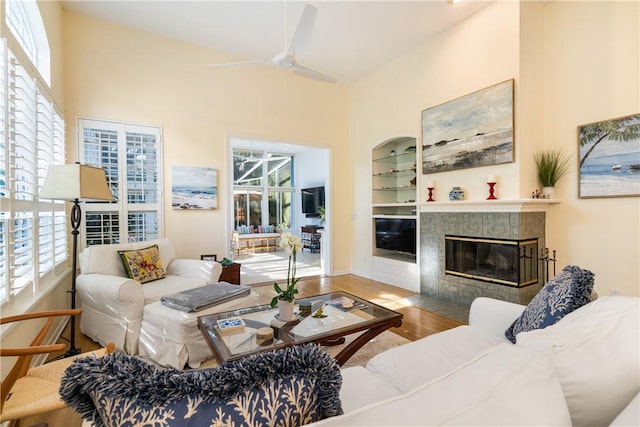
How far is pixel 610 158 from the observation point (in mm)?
2994

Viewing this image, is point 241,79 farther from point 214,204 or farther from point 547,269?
point 547,269

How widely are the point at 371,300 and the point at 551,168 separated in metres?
2.62

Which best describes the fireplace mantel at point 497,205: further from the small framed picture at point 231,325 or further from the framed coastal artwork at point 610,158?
the small framed picture at point 231,325

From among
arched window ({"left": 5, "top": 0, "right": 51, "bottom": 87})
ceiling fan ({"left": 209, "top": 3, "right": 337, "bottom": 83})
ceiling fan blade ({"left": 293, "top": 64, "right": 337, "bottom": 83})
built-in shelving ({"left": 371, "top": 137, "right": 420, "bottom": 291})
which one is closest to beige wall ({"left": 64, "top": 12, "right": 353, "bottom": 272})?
arched window ({"left": 5, "top": 0, "right": 51, "bottom": 87})

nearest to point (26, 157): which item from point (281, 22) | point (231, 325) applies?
point (231, 325)

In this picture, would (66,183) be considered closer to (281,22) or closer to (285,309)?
(285,309)

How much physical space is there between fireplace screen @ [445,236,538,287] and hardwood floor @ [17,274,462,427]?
806 millimetres

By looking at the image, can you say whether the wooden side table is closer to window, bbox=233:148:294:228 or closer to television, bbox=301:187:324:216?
television, bbox=301:187:324:216

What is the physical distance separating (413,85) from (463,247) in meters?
2.48

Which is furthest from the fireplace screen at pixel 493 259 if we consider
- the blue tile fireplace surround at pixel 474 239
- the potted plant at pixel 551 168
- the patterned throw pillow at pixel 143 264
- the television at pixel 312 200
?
the television at pixel 312 200

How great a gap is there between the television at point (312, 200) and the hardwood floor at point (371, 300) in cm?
408

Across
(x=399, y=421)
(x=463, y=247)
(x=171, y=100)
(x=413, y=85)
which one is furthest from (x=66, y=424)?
(x=413, y=85)

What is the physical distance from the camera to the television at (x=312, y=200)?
9.15 metres

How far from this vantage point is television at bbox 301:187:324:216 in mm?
9148
